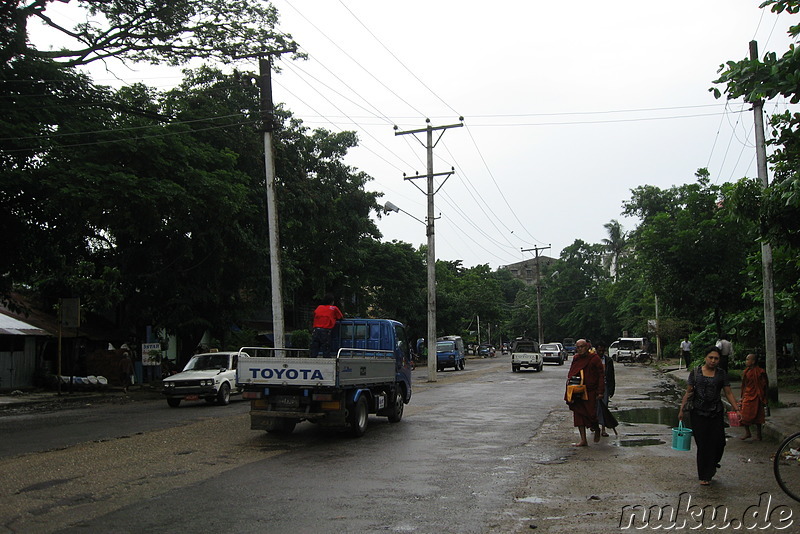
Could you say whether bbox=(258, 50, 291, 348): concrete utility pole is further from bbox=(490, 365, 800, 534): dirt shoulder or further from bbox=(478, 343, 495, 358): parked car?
bbox=(478, 343, 495, 358): parked car

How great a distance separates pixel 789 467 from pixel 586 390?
13.7ft

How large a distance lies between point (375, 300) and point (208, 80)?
1156 inches

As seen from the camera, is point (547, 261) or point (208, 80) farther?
point (547, 261)

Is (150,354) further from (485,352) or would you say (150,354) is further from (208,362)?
(485,352)

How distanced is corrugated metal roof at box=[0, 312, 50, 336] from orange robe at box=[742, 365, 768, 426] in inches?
952

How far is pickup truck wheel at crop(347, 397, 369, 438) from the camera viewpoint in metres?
12.3

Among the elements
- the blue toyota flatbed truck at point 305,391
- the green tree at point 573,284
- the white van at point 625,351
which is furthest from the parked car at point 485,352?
the blue toyota flatbed truck at point 305,391

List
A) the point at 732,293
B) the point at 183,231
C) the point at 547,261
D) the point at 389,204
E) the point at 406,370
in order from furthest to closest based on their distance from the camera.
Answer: the point at 547,261, the point at 389,204, the point at 183,231, the point at 732,293, the point at 406,370

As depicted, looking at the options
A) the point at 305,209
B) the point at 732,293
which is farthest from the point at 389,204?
the point at 732,293

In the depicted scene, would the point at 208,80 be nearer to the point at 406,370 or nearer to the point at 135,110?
the point at 135,110

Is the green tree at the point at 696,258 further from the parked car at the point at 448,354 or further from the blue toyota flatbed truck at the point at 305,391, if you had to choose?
the parked car at the point at 448,354

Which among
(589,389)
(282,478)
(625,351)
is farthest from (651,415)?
(625,351)

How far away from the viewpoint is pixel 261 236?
28.3 m

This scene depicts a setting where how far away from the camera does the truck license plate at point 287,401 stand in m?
11.8
